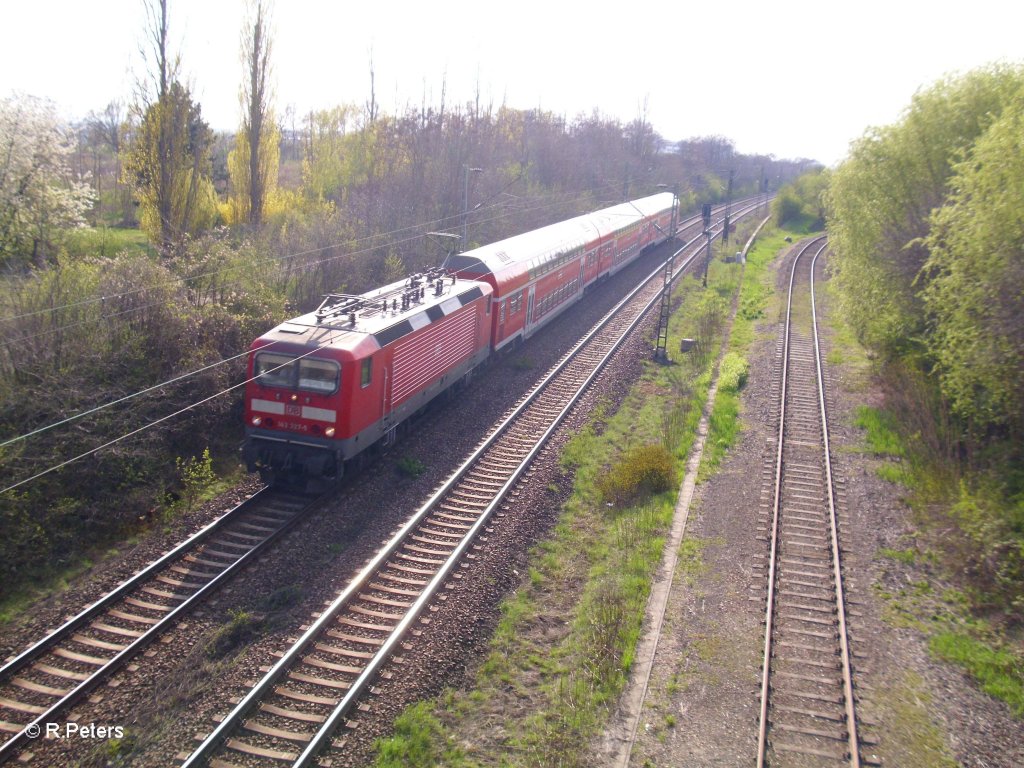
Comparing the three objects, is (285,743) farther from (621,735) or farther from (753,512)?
(753,512)

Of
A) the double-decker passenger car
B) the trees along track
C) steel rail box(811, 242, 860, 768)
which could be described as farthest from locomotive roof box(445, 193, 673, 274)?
steel rail box(811, 242, 860, 768)

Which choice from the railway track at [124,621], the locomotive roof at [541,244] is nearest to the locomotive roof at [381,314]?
the locomotive roof at [541,244]

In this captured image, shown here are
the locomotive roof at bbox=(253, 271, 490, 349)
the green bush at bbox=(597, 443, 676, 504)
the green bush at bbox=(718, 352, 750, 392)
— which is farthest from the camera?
the green bush at bbox=(718, 352, 750, 392)

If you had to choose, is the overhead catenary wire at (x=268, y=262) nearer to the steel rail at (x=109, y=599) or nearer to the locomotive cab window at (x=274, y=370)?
the locomotive cab window at (x=274, y=370)

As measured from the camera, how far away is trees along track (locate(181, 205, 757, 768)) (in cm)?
735

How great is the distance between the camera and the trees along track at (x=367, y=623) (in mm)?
7348

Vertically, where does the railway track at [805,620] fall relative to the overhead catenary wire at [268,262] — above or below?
below

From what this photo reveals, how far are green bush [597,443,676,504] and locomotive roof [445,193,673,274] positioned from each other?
7.85 metres

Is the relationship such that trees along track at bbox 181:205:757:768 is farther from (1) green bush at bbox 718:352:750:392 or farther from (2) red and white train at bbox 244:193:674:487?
(1) green bush at bbox 718:352:750:392

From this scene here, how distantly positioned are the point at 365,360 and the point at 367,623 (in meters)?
4.91

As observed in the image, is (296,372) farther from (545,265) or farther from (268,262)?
(545,265)

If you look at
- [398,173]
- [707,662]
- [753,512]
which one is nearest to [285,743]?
[707,662]

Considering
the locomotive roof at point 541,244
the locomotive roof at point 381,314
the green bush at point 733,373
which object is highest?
the locomotive roof at point 541,244

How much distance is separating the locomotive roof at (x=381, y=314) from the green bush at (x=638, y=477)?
16.3ft
